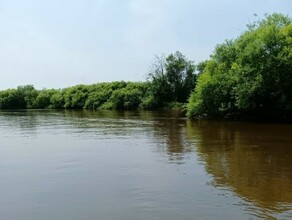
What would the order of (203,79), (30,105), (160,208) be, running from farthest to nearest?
(30,105) → (203,79) → (160,208)

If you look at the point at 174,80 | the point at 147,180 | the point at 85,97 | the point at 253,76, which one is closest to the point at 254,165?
the point at 147,180

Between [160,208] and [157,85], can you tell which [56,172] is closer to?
[160,208]

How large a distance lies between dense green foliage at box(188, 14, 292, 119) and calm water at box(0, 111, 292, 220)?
16899 millimetres

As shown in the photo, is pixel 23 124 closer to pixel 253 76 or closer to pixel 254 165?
pixel 253 76

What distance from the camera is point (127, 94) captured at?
116m

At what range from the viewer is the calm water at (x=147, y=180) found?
12.3 meters

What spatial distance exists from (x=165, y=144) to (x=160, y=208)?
16033mm

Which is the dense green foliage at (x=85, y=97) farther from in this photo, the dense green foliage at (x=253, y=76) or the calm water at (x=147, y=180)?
the calm water at (x=147, y=180)

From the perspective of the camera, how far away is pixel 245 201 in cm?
1309

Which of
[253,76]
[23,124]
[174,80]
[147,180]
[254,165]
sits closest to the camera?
[147,180]

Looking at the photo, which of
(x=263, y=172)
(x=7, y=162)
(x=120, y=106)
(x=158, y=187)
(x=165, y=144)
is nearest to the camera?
(x=158, y=187)

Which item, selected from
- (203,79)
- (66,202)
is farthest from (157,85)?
(66,202)

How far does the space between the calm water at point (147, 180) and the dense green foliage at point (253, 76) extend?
55.4 feet

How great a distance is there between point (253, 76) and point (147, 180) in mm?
32670
